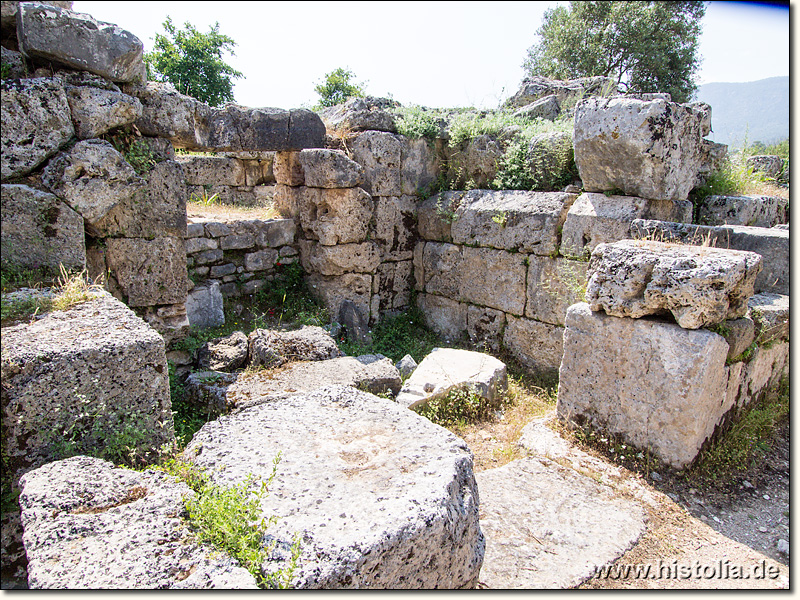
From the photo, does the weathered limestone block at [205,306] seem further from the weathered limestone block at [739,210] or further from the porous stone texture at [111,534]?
the weathered limestone block at [739,210]

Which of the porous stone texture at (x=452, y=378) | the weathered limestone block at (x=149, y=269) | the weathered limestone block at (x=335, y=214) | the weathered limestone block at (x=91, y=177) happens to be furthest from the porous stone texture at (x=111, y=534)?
the weathered limestone block at (x=335, y=214)

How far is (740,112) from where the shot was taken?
6.57 metres

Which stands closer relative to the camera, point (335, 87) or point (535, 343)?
point (535, 343)

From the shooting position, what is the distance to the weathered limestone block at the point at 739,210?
5.10m

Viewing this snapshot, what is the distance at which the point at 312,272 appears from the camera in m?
6.59

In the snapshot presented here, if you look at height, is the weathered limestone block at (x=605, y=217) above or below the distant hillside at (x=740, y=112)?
below

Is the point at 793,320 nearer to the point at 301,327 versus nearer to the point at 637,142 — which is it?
the point at 637,142

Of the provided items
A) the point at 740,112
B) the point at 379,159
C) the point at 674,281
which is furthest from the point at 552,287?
the point at 740,112

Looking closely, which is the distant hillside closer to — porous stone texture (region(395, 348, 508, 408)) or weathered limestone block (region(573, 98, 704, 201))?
weathered limestone block (region(573, 98, 704, 201))

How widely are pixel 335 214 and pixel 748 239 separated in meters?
4.28

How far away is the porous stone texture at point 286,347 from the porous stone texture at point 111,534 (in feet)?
7.87

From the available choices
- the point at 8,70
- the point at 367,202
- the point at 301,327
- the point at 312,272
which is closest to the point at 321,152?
the point at 367,202

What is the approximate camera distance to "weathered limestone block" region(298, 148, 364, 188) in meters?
6.11

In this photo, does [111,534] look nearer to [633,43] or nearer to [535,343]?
[535,343]
